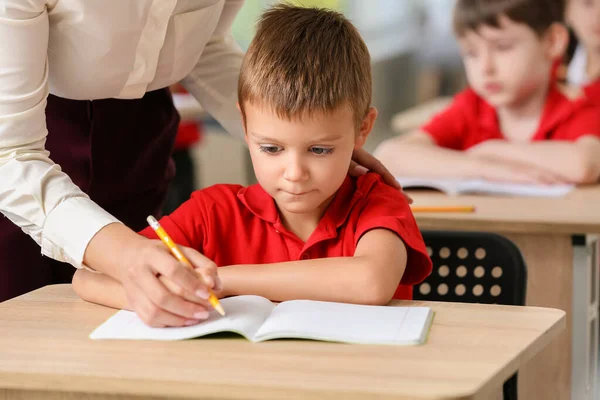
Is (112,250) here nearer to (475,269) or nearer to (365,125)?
(365,125)

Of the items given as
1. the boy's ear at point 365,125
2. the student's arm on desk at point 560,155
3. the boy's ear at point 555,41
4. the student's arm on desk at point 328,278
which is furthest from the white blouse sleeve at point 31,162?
the boy's ear at point 555,41

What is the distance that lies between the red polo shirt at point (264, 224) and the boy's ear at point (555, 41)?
58.9 inches

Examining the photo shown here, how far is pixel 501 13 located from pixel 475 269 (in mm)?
1291

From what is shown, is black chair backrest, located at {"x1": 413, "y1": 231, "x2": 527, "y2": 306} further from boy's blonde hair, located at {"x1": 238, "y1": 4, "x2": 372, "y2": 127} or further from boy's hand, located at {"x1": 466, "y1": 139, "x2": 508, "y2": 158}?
boy's hand, located at {"x1": 466, "y1": 139, "x2": 508, "y2": 158}

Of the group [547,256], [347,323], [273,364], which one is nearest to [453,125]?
[547,256]

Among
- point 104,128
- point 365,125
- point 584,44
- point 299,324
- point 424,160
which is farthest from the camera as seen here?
point 584,44

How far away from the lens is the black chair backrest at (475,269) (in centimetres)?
173

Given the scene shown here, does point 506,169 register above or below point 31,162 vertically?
below

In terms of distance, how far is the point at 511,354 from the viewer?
1.10 metres

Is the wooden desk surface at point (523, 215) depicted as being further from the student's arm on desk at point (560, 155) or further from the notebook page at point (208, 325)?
the notebook page at point (208, 325)

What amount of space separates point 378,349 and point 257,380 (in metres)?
0.17

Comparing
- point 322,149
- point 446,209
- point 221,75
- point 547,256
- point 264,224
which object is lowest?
point 547,256

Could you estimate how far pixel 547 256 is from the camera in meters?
2.18

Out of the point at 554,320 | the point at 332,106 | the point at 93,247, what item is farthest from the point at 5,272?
the point at 554,320
